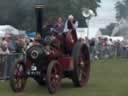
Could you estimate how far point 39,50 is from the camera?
1314cm

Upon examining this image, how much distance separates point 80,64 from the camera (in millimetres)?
14922

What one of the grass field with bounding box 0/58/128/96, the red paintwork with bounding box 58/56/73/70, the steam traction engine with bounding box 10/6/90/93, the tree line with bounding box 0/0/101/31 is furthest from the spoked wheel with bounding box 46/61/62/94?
the tree line with bounding box 0/0/101/31

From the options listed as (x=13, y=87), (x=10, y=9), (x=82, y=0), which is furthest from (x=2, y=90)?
(x=82, y=0)

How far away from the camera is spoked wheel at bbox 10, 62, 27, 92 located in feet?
43.8

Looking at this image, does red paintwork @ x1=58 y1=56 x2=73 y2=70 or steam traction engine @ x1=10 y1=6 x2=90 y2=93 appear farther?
red paintwork @ x1=58 y1=56 x2=73 y2=70

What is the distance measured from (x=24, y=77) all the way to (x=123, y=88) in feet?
8.10

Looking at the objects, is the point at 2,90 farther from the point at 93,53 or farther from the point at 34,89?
the point at 93,53

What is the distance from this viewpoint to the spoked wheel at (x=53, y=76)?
42.3ft

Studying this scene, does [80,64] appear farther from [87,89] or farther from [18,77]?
[18,77]

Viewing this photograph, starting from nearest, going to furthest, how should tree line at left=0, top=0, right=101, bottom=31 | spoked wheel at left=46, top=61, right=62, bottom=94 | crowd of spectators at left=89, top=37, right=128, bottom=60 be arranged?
1. spoked wheel at left=46, top=61, right=62, bottom=94
2. tree line at left=0, top=0, right=101, bottom=31
3. crowd of spectators at left=89, top=37, right=128, bottom=60

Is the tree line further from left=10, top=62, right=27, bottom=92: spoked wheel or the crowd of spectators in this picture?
the crowd of spectators

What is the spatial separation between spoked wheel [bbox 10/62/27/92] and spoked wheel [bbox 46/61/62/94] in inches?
30.4

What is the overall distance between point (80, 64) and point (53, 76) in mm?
1820

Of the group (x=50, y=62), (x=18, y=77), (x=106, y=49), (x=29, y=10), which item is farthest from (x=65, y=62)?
(x=106, y=49)
